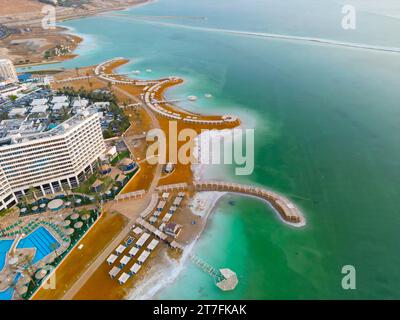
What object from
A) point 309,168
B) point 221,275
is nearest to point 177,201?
point 221,275

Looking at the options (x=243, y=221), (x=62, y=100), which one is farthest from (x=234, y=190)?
(x=62, y=100)

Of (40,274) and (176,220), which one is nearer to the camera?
(40,274)

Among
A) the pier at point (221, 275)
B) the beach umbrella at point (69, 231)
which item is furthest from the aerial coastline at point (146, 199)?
the beach umbrella at point (69, 231)

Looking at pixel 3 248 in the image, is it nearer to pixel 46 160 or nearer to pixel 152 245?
pixel 46 160

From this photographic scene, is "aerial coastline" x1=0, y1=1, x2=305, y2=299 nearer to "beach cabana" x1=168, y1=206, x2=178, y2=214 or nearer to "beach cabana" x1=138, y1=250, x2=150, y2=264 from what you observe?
"beach cabana" x1=138, y1=250, x2=150, y2=264

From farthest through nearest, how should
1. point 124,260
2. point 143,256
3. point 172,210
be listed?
point 172,210 < point 143,256 < point 124,260

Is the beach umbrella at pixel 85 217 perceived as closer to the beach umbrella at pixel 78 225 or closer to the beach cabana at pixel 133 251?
the beach umbrella at pixel 78 225

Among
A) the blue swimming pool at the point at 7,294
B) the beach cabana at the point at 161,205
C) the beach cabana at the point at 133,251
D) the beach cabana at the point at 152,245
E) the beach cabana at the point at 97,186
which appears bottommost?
the blue swimming pool at the point at 7,294
